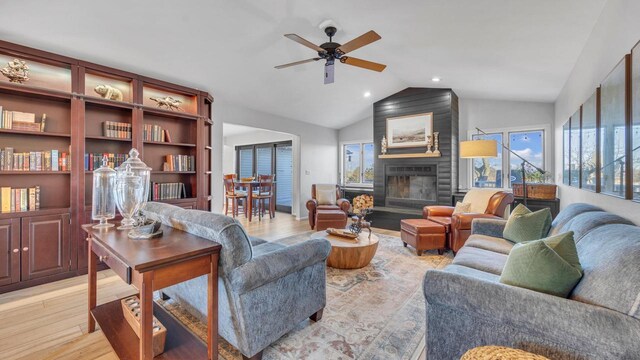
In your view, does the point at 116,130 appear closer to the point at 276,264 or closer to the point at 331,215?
the point at 276,264

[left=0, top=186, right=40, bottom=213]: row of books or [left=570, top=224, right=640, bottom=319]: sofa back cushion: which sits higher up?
[left=0, top=186, right=40, bottom=213]: row of books

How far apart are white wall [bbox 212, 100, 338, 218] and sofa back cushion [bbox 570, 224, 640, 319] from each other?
4649mm

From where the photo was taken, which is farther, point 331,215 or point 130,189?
point 331,215

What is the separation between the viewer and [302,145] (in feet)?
21.3

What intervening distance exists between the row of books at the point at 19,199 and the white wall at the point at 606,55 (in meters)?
4.98

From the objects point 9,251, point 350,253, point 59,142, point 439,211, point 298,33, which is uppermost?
point 298,33

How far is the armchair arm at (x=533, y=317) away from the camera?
0.94 m

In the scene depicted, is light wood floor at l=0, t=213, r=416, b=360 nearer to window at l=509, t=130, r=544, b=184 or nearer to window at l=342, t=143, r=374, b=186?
window at l=342, t=143, r=374, b=186

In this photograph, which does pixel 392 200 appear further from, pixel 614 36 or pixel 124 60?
pixel 124 60

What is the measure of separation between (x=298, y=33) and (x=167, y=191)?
2.85 m

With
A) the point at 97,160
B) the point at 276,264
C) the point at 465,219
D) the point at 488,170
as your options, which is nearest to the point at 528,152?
the point at 488,170

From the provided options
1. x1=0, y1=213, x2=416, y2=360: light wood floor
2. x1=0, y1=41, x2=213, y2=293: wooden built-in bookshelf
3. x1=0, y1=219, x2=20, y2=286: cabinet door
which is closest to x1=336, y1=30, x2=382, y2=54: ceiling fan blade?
x1=0, y1=41, x2=213, y2=293: wooden built-in bookshelf

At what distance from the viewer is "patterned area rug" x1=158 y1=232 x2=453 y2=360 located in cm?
173

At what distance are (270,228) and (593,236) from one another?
4.69 meters
